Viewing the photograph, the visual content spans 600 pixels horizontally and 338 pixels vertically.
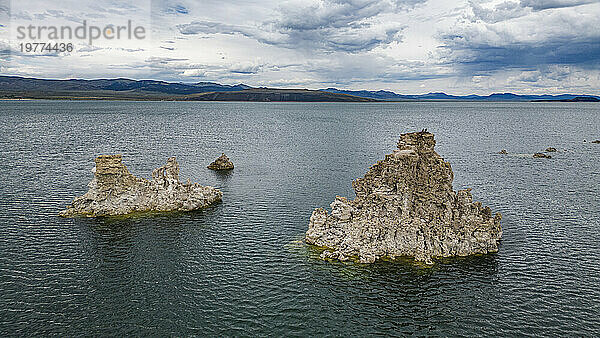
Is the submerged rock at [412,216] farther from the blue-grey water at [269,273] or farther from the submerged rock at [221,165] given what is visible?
the submerged rock at [221,165]

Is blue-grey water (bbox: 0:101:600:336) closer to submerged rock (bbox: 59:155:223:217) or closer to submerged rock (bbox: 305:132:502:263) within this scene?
submerged rock (bbox: 305:132:502:263)

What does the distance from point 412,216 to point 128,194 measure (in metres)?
37.0

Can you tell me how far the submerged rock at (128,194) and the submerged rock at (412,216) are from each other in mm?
23733

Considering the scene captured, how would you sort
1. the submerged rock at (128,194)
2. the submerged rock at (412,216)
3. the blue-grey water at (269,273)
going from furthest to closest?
the submerged rock at (128,194) → the submerged rock at (412,216) → the blue-grey water at (269,273)

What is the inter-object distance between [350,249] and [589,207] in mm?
39666

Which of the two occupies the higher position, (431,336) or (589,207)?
(589,207)

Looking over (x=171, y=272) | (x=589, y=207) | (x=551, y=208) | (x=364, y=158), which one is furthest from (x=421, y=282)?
(x=364, y=158)

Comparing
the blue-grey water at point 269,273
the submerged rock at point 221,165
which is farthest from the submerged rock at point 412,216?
the submerged rock at point 221,165

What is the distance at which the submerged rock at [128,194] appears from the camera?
54.6m

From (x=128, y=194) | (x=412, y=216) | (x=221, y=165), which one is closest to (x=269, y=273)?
(x=412, y=216)

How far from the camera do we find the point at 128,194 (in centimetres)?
5606

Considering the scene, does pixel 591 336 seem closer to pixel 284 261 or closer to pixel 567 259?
pixel 567 259

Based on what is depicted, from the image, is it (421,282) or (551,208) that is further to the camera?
(551,208)

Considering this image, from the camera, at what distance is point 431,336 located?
2934 cm
